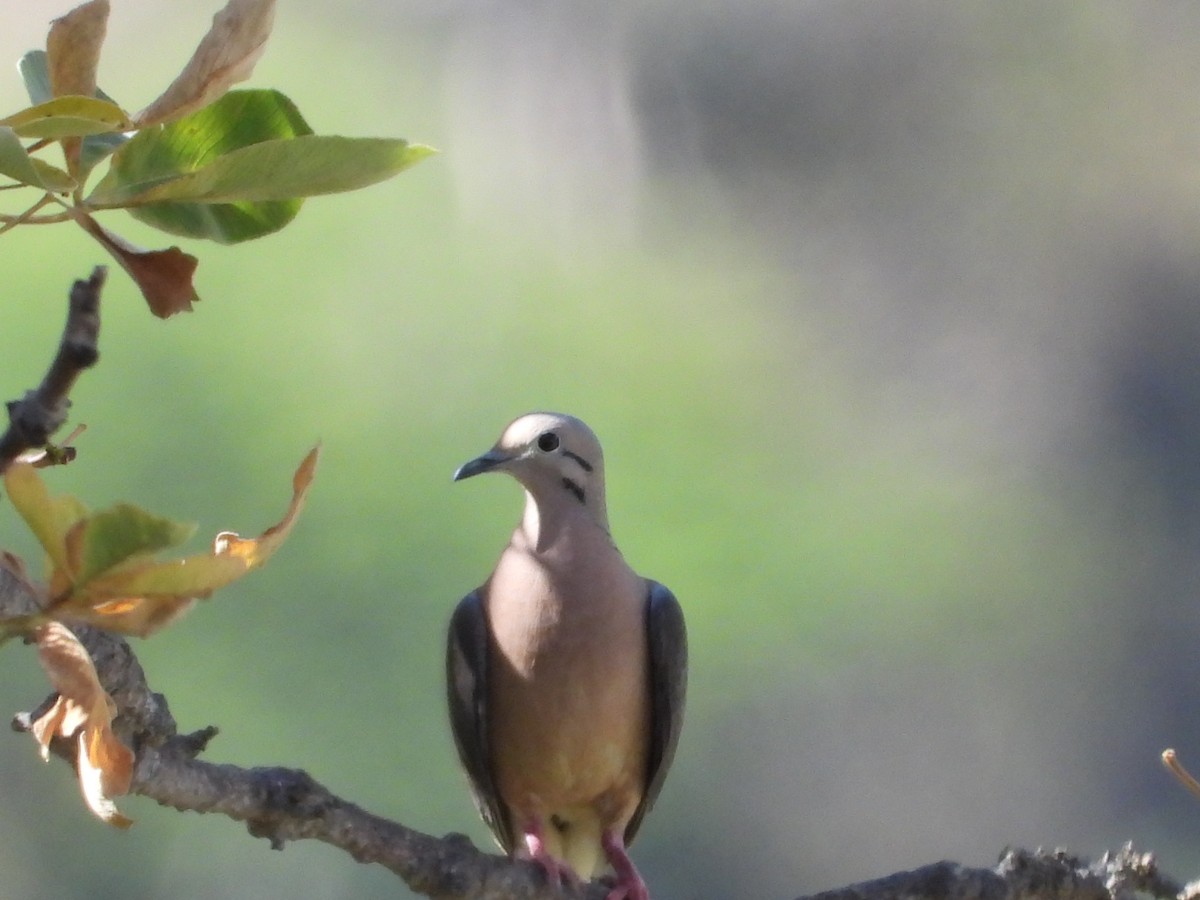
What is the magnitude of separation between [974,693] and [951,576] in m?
0.22

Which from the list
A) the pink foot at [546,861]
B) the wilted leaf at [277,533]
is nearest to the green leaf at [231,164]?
the wilted leaf at [277,533]

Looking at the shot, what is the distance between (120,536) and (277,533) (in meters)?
0.06

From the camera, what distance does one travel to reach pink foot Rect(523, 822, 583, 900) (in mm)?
1258

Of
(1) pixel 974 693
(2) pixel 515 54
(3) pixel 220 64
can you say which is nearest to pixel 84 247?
(2) pixel 515 54

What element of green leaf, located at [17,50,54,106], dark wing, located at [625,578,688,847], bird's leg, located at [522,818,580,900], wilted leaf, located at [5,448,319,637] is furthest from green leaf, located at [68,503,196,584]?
dark wing, located at [625,578,688,847]

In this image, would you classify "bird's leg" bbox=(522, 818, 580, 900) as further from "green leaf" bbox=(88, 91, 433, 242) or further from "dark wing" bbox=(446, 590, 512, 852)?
"green leaf" bbox=(88, 91, 433, 242)

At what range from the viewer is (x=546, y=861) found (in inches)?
52.4

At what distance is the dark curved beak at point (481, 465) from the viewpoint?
1.49 meters

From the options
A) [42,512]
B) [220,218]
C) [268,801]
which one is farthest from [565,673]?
[42,512]

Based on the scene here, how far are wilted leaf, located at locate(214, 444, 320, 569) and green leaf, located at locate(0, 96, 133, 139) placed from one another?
0.13 m

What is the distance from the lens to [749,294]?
2.99 meters

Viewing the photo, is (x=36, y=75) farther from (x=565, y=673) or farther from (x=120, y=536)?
(x=565, y=673)

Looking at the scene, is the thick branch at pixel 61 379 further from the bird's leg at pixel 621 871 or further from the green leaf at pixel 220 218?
the bird's leg at pixel 621 871

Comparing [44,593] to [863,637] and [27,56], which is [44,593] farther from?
[863,637]
